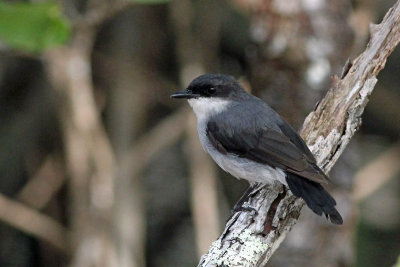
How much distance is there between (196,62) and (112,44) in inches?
38.5

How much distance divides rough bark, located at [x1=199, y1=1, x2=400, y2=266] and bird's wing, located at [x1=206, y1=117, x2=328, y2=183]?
0.13 m

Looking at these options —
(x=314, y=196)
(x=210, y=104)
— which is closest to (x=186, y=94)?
(x=210, y=104)

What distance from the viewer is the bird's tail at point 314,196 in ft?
11.6

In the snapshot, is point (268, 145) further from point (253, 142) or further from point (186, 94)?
point (186, 94)

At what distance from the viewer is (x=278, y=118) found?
4.20 metres

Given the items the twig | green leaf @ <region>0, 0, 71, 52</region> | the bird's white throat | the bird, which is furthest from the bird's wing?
the twig

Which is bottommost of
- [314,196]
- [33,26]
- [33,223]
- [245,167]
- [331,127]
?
[33,223]

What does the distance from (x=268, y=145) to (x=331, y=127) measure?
16.8 inches

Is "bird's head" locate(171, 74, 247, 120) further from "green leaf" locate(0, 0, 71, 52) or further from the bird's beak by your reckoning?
"green leaf" locate(0, 0, 71, 52)

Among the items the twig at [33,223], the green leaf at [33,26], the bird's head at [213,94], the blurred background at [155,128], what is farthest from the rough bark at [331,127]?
the twig at [33,223]

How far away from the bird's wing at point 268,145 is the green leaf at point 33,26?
105cm

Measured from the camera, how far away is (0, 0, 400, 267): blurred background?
4941mm

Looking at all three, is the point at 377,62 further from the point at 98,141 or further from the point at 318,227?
the point at 98,141

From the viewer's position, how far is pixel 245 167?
13.5 feet
